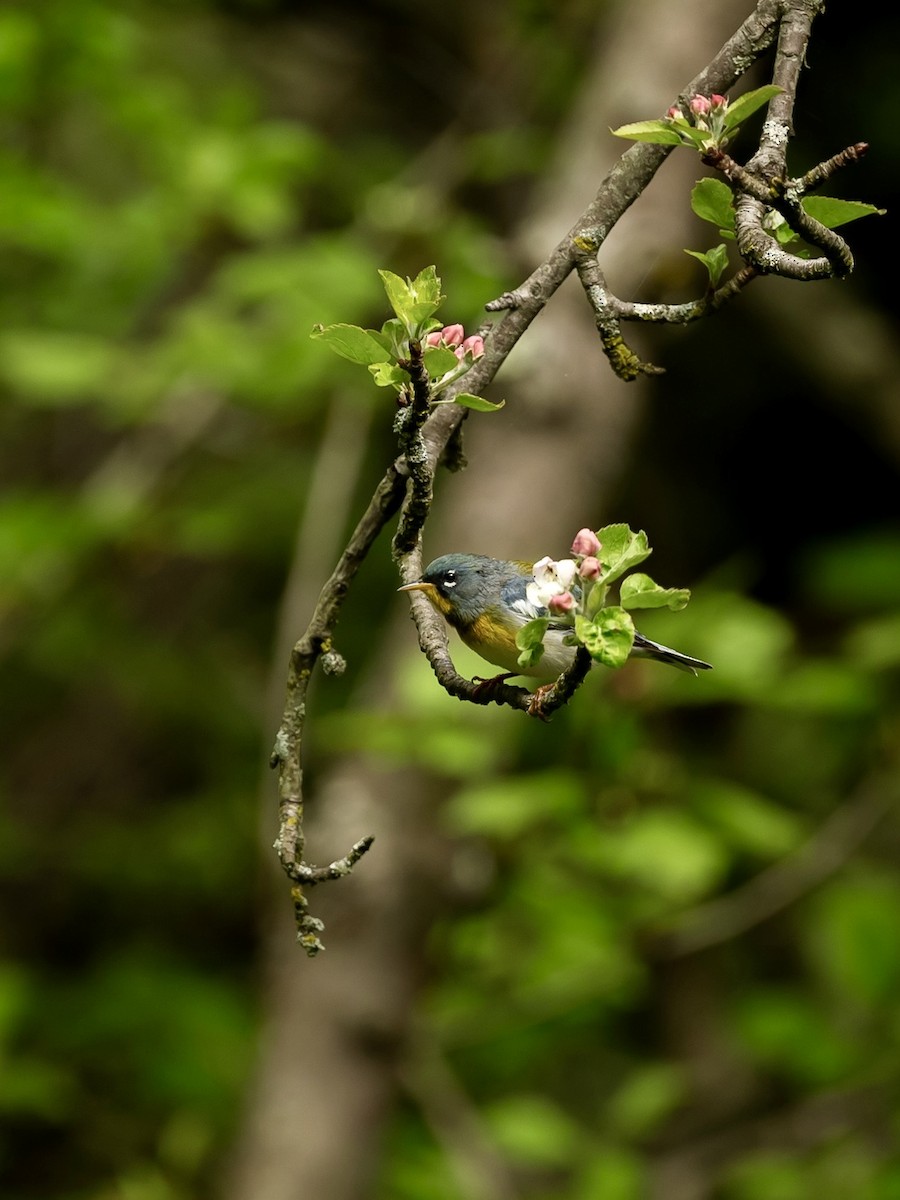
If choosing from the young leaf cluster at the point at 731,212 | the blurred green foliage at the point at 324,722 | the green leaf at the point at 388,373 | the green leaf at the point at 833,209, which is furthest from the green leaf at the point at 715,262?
the blurred green foliage at the point at 324,722

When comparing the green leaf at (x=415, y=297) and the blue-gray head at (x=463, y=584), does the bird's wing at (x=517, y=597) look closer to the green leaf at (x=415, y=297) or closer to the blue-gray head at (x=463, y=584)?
the blue-gray head at (x=463, y=584)

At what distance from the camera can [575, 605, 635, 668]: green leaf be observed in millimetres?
1085

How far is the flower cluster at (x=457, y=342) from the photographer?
4.02ft

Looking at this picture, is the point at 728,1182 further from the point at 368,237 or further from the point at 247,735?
the point at 368,237

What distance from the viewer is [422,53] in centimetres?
551

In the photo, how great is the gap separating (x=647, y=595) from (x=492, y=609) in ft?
2.69

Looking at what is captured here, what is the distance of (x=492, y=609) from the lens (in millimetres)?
1931

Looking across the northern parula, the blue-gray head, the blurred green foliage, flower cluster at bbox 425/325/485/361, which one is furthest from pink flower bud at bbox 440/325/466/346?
the blurred green foliage

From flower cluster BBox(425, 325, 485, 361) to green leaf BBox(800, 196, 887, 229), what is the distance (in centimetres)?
35

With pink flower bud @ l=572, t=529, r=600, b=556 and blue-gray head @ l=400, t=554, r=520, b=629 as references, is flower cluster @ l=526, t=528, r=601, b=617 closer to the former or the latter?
pink flower bud @ l=572, t=529, r=600, b=556

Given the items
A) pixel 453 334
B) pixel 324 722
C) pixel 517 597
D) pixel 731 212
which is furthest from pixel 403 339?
pixel 324 722

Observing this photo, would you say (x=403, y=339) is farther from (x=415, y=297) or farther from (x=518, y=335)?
(x=518, y=335)

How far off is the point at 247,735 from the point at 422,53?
3117mm

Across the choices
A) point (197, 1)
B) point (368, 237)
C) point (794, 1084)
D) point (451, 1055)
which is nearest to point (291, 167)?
point (368, 237)
